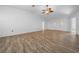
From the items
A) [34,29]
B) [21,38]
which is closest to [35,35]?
[34,29]

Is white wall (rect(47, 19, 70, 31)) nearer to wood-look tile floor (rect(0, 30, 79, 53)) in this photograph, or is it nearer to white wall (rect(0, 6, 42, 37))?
wood-look tile floor (rect(0, 30, 79, 53))

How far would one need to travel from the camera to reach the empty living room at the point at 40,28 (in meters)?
2.15

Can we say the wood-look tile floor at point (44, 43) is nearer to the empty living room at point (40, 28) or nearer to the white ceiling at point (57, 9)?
the empty living room at point (40, 28)

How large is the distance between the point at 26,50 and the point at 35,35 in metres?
0.31

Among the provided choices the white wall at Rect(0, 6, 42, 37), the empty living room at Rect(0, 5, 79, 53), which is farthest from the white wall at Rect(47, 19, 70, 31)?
the white wall at Rect(0, 6, 42, 37)

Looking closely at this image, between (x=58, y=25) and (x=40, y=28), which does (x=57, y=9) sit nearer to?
(x=58, y=25)

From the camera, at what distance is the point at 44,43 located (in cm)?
220

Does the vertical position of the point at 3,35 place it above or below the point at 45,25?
below

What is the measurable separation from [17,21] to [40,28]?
1.40ft

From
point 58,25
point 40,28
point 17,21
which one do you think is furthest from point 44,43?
point 17,21

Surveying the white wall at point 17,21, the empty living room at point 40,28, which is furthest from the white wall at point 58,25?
the white wall at point 17,21
